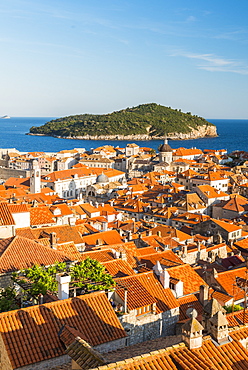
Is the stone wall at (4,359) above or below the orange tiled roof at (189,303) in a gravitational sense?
above

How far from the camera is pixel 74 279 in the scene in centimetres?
1242

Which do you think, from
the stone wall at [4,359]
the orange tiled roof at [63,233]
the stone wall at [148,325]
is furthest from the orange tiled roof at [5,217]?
the stone wall at [4,359]

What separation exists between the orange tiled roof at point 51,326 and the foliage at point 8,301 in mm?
1707

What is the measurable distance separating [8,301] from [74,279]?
79.4 inches

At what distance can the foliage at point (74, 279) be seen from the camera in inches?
460

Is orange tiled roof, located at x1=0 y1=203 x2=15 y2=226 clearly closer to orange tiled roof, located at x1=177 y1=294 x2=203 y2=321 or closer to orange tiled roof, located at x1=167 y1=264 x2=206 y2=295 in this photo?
orange tiled roof, located at x1=167 y1=264 x2=206 y2=295

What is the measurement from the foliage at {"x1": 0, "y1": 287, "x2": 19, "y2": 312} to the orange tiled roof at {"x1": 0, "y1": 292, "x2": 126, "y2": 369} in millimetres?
1707

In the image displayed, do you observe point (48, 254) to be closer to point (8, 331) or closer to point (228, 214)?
point (8, 331)

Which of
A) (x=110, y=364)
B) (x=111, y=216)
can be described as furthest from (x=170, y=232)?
(x=110, y=364)

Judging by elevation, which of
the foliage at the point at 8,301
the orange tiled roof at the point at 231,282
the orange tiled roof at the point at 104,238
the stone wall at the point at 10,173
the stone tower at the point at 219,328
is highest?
the stone tower at the point at 219,328

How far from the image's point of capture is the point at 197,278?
17.3 m

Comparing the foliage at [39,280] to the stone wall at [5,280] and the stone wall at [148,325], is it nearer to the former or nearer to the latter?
the stone wall at [5,280]

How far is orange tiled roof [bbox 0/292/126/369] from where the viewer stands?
355 inches

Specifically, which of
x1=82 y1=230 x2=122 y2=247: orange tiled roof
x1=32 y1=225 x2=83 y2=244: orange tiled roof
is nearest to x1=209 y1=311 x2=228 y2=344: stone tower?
x1=32 y1=225 x2=83 y2=244: orange tiled roof
